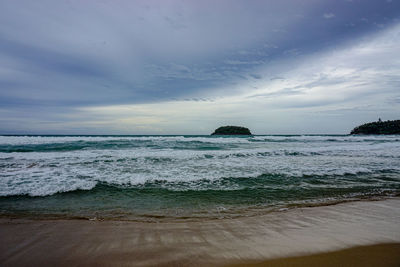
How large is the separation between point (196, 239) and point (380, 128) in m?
83.8

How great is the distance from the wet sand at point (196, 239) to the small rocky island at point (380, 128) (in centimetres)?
7931

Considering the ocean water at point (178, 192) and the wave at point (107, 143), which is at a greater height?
the wave at point (107, 143)

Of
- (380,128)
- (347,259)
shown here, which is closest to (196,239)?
(347,259)

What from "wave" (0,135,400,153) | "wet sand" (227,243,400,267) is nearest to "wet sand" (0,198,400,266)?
"wet sand" (227,243,400,267)

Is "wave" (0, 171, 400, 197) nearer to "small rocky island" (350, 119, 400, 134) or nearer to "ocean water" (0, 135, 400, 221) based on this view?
"ocean water" (0, 135, 400, 221)

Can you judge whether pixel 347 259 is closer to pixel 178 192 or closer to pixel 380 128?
pixel 178 192

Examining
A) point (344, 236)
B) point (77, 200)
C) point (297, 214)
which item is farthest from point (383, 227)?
point (77, 200)

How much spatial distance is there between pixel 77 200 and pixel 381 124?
85990 mm

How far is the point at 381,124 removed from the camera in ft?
203

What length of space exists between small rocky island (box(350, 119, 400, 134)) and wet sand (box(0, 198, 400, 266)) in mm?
79313

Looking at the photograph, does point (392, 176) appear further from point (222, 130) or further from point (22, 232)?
point (222, 130)

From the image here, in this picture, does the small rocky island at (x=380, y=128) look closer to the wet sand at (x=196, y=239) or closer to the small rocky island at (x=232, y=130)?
the small rocky island at (x=232, y=130)

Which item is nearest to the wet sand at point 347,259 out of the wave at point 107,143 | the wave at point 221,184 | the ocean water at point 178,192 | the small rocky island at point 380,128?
the ocean water at point 178,192

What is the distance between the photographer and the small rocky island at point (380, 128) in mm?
58925
